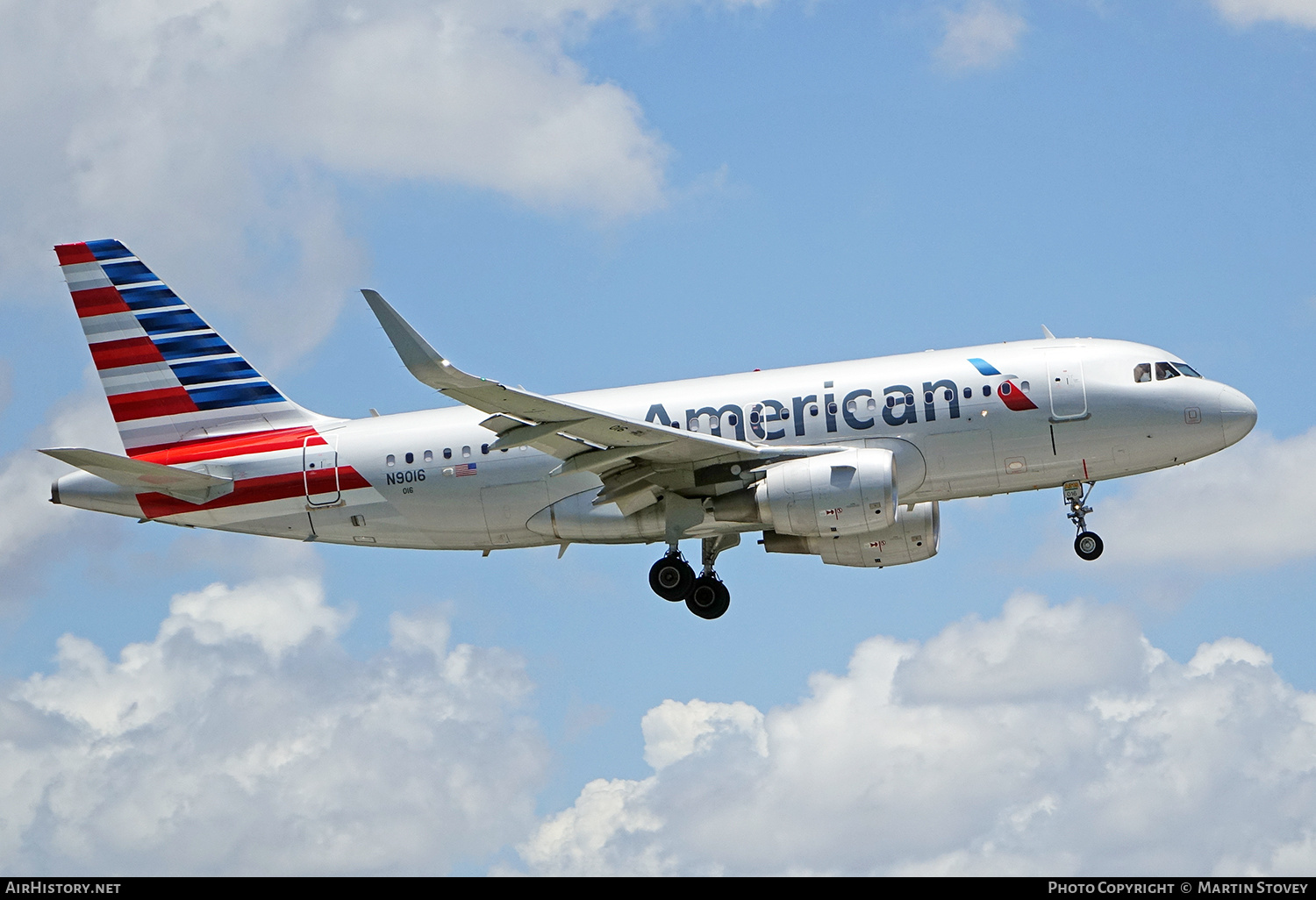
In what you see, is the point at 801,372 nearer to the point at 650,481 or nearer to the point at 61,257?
the point at 650,481

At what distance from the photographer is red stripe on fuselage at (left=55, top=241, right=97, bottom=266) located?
42281 millimetres

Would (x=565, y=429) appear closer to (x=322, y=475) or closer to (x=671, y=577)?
(x=671, y=577)

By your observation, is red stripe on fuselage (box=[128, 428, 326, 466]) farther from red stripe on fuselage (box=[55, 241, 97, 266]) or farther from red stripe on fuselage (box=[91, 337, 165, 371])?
red stripe on fuselage (box=[55, 241, 97, 266])

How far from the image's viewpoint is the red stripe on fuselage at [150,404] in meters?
40.5

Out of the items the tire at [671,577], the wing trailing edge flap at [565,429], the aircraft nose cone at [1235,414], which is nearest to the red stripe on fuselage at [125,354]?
the wing trailing edge flap at [565,429]

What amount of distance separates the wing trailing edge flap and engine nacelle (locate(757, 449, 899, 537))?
808 mm

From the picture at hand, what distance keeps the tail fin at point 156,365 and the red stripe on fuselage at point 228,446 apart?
94 mm

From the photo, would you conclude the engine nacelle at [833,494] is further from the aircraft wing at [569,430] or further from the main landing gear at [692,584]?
the main landing gear at [692,584]

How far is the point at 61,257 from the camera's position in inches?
1667

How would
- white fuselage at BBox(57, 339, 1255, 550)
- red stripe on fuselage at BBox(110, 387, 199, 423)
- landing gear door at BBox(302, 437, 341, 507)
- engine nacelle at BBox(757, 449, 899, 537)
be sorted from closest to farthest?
engine nacelle at BBox(757, 449, 899, 537), white fuselage at BBox(57, 339, 1255, 550), landing gear door at BBox(302, 437, 341, 507), red stripe on fuselage at BBox(110, 387, 199, 423)

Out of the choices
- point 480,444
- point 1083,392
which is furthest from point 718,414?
point 1083,392

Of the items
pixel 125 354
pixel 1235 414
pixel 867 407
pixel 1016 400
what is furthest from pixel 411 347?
pixel 1235 414

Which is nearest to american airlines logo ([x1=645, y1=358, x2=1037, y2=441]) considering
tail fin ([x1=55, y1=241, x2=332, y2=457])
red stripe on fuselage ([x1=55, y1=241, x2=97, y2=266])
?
tail fin ([x1=55, y1=241, x2=332, y2=457])

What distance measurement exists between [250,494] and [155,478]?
7.30 ft
